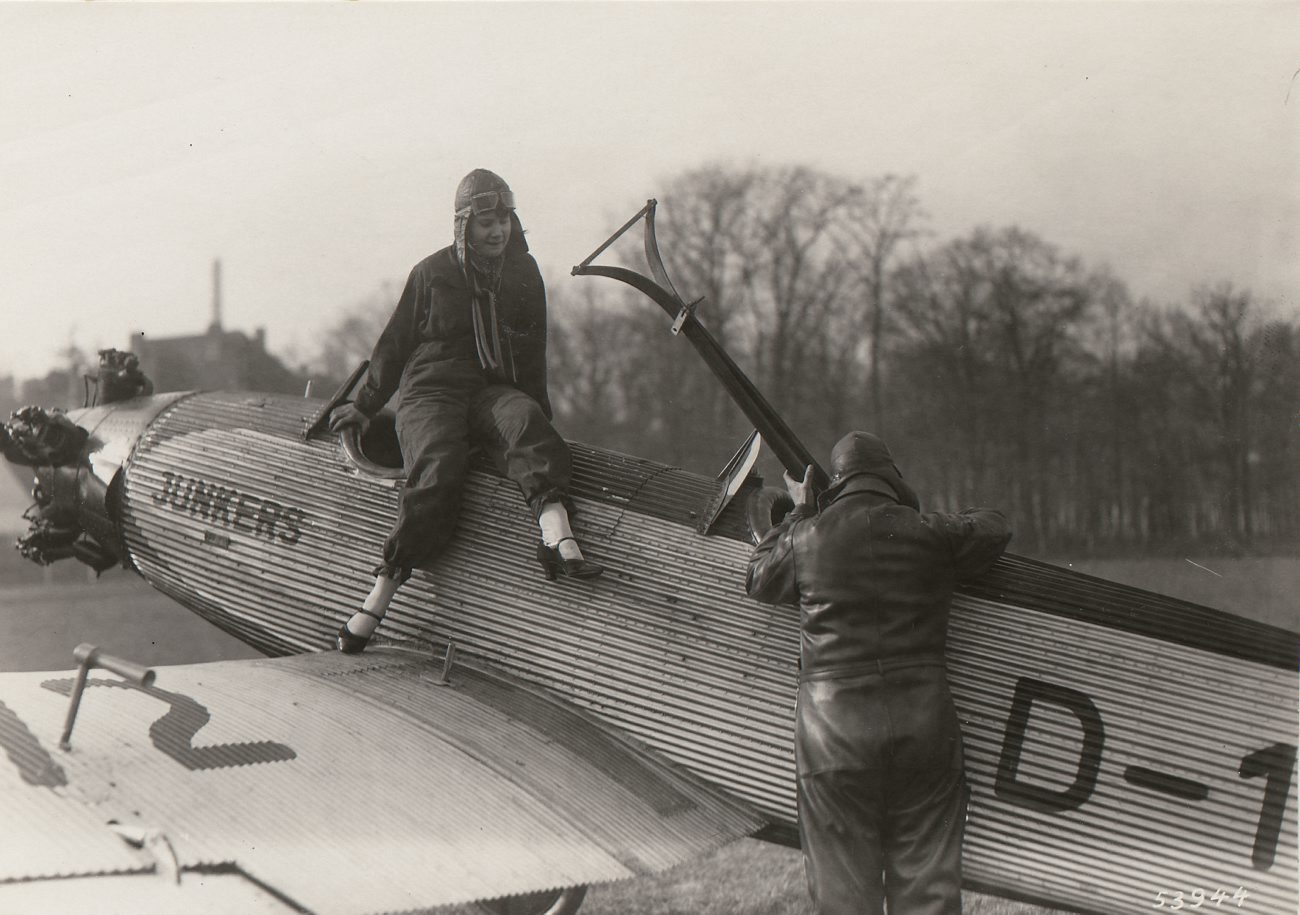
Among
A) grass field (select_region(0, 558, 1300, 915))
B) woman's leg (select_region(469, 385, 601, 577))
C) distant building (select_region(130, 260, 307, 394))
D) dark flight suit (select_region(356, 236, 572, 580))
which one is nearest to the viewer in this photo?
woman's leg (select_region(469, 385, 601, 577))

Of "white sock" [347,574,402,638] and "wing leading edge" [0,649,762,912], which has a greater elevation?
"white sock" [347,574,402,638]

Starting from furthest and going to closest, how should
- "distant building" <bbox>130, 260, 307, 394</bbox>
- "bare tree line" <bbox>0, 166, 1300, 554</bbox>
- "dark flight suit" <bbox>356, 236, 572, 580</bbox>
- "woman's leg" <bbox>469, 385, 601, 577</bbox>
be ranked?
"distant building" <bbox>130, 260, 307, 394</bbox> < "bare tree line" <bbox>0, 166, 1300, 554</bbox> < "dark flight suit" <bbox>356, 236, 572, 580</bbox> < "woman's leg" <bbox>469, 385, 601, 577</bbox>

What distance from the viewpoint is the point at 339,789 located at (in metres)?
3.03

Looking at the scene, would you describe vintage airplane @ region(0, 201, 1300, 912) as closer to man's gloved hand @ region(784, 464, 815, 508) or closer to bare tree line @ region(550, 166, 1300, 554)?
man's gloved hand @ region(784, 464, 815, 508)

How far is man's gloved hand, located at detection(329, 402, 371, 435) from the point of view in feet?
14.6

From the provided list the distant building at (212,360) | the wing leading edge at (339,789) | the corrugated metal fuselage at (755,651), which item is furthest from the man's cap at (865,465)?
the distant building at (212,360)

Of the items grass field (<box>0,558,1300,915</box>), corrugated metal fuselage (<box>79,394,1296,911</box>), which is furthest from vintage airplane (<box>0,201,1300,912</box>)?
grass field (<box>0,558,1300,915</box>)

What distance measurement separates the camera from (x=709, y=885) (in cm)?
512

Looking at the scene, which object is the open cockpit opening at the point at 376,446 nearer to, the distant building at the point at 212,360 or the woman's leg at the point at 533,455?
the woman's leg at the point at 533,455

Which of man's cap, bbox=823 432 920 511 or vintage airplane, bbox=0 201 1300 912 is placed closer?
vintage airplane, bbox=0 201 1300 912

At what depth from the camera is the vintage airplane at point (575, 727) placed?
275 cm

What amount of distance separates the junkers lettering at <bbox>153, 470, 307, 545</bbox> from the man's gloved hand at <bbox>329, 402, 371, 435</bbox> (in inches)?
15.3

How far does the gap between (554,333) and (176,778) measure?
482cm

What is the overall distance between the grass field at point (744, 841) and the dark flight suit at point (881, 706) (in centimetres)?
60
